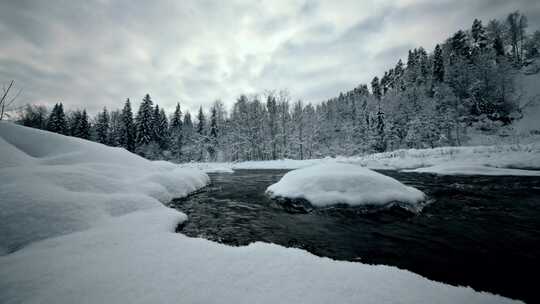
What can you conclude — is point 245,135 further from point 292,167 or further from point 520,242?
point 520,242

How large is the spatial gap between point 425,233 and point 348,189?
8.22ft

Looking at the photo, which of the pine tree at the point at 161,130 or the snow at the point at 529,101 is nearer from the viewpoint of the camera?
the snow at the point at 529,101

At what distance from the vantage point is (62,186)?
5.32 metres

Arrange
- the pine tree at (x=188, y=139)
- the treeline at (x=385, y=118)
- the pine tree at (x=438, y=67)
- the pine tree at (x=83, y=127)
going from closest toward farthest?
the treeline at (x=385, y=118) < the pine tree at (x=83, y=127) < the pine tree at (x=438, y=67) < the pine tree at (x=188, y=139)

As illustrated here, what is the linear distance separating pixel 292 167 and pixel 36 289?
1105 inches

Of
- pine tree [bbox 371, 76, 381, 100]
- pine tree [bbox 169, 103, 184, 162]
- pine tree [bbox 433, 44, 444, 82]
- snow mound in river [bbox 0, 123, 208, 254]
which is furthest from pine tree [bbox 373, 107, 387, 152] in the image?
pine tree [bbox 169, 103, 184, 162]

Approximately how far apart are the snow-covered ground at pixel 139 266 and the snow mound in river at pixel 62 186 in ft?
0.08

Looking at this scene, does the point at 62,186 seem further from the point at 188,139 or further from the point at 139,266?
the point at 188,139

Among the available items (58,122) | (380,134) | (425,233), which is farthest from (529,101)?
(58,122)

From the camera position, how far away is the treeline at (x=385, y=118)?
4199 centimetres

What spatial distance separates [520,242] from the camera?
15.7 feet

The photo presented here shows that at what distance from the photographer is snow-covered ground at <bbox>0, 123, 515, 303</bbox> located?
2.26 metres

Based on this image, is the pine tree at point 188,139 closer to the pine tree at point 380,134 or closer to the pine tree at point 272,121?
the pine tree at point 272,121

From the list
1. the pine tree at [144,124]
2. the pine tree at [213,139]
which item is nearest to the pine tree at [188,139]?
the pine tree at [213,139]
